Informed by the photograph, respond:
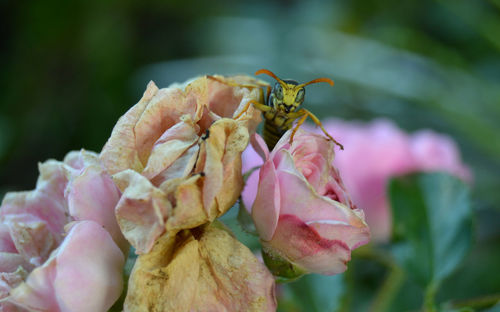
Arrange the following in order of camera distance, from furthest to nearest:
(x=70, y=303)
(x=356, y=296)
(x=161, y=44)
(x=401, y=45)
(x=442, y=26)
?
(x=161, y=44)
(x=442, y=26)
(x=401, y=45)
(x=356, y=296)
(x=70, y=303)

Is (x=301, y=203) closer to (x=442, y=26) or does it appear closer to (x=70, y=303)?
(x=70, y=303)

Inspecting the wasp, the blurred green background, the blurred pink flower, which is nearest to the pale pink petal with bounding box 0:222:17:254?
the blurred pink flower

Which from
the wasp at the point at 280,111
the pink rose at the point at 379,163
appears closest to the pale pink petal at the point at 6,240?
the wasp at the point at 280,111

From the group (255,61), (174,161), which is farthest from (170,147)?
(255,61)

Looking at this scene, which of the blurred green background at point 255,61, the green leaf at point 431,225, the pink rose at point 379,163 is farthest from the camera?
the blurred green background at point 255,61

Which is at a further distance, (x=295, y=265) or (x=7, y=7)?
(x=7, y=7)

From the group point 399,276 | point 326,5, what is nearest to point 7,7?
point 326,5

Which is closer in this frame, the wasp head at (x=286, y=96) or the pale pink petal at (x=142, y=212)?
the pale pink petal at (x=142, y=212)

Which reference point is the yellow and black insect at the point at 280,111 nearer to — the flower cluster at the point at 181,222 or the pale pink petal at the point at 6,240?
the flower cluster at the point at 181,222
